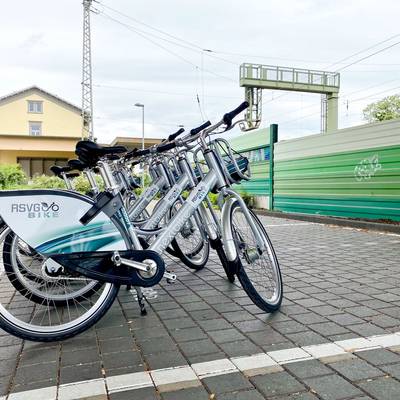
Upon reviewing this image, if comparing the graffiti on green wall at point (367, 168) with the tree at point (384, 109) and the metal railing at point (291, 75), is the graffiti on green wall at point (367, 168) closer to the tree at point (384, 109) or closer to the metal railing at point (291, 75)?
the metal railing at point (291, 75)

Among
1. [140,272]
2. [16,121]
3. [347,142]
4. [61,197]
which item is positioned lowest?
[140,272]

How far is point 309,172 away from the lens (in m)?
11.2

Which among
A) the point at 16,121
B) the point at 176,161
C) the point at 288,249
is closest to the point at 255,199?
the point at 288,249

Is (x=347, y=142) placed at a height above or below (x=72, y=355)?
above

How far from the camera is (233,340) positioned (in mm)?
2844

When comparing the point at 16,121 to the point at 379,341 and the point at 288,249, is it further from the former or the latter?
the point at 379,341

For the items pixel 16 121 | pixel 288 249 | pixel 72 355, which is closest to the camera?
pixel 72 355

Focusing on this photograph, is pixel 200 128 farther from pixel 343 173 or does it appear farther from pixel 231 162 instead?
pixel 343 173

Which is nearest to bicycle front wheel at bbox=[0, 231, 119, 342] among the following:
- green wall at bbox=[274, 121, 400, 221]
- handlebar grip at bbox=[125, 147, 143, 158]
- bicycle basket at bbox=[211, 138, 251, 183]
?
bicycle basket at bbox=[211, 138, 251, 183]

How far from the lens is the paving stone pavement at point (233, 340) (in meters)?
2.23

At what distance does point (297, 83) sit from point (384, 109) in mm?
13462

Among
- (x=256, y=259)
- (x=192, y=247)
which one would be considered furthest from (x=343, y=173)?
(x=256, y=259)

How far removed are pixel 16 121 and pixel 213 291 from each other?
3921 centimetres

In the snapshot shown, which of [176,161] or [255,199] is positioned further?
[255,199]
